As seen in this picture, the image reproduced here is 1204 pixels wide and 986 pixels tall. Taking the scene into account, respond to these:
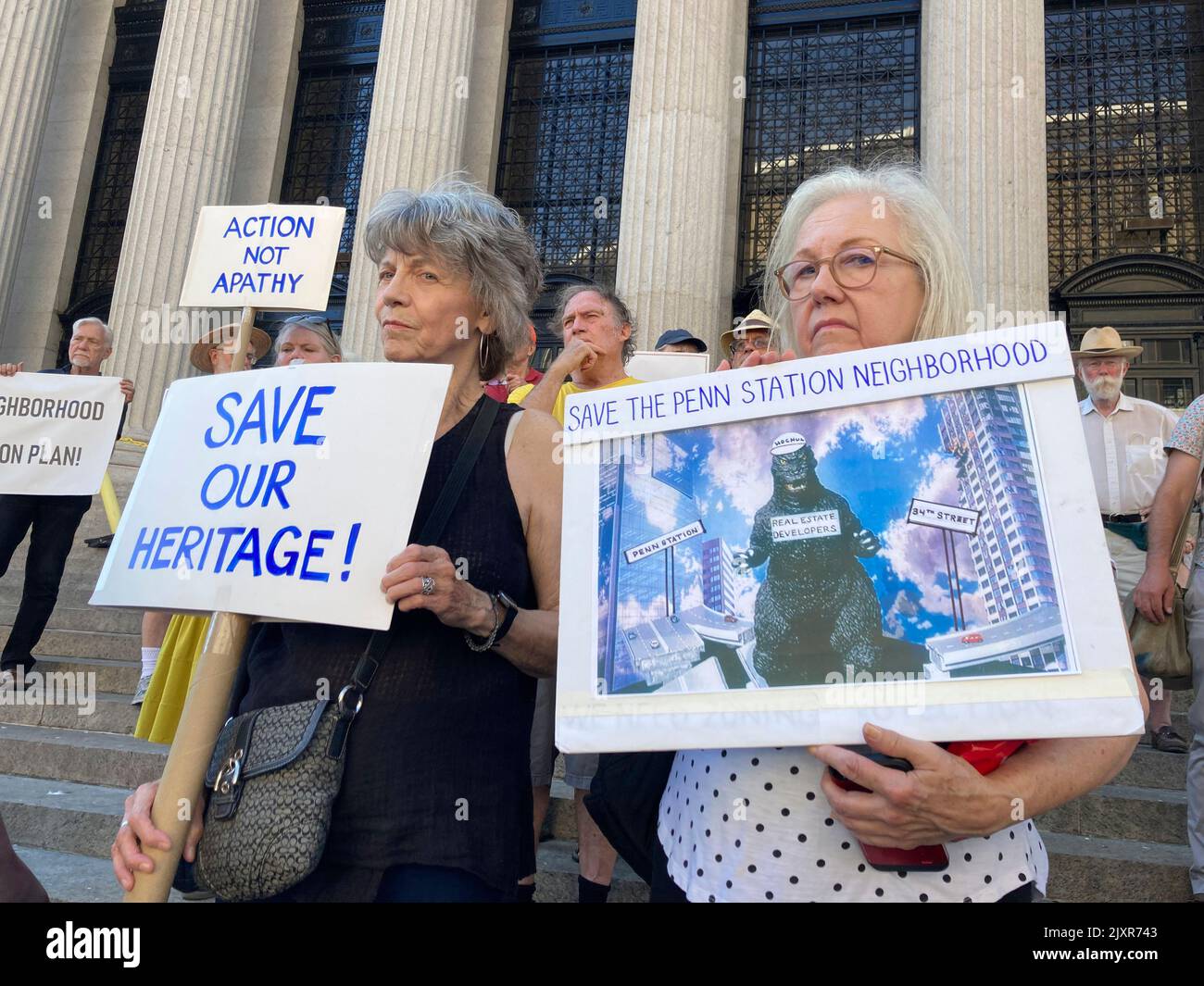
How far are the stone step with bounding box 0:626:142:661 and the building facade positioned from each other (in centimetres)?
510

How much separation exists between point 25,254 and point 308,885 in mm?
17562

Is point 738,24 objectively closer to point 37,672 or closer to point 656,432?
point 37,672

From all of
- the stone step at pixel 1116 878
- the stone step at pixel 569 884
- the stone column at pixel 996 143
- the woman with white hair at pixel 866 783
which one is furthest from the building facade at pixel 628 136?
the woman with white hair at pixel 866 783

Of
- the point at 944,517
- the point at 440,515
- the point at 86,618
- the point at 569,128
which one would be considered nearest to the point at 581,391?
the point at 440,515

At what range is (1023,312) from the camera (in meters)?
8.49

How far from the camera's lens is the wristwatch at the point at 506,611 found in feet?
A: 5.89

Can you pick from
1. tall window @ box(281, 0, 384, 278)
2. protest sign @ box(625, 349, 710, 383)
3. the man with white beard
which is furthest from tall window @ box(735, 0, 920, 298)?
protest sign @ box(625, 349, 710, 383)

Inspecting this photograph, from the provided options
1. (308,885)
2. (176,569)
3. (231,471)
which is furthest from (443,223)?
(308,885)

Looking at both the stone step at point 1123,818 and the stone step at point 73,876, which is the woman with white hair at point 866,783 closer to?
the stone step at point 73,876

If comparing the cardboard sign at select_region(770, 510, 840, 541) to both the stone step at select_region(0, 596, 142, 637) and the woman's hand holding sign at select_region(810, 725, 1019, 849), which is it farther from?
the stone step at select_region(0, 596, 142, 637)

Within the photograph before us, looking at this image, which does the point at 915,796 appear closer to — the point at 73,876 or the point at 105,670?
the point at 73,876

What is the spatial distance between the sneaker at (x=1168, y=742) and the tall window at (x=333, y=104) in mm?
13727

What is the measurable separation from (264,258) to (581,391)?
A: 1316 millimetres

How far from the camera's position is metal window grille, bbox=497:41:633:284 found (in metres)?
13.5
